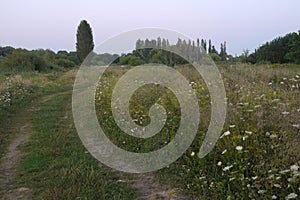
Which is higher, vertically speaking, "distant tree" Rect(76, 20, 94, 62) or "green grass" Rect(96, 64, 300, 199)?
"distant tree" Rect(76, 20, 94, 62)

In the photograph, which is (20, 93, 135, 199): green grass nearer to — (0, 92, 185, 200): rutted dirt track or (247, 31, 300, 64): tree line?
(0, 92, 185, 200): rutted dirt track

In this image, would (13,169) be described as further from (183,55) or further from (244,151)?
(183,55)

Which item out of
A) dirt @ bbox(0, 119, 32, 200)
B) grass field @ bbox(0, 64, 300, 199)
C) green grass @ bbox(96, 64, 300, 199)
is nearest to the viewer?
green grass @ bbox(96, 64, 300, 199)

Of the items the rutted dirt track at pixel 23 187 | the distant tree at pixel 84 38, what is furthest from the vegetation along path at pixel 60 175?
the distant tree at pixel 84 38

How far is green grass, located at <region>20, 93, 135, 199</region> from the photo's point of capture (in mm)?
3395

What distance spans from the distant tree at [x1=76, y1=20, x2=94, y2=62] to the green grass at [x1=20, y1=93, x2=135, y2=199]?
1607 inches

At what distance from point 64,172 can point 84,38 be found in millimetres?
44028

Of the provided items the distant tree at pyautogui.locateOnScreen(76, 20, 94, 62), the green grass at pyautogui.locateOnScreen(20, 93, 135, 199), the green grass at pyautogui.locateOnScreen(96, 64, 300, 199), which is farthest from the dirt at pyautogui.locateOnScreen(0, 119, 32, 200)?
the distant tree at pyautogui.locateOnScreen(76, 20, 94, 62)

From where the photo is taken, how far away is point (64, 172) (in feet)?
12.8

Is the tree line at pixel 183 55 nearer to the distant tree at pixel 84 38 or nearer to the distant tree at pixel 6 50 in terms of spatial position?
the distant tree at pixel 84 38

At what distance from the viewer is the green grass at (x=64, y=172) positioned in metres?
3.39

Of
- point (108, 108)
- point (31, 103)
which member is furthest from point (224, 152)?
point (31, 103)

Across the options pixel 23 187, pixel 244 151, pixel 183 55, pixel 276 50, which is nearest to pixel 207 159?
pixel 244 151

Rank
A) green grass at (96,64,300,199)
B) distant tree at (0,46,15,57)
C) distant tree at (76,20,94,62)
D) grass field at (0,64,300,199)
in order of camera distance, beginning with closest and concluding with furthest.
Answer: green grass at (96,64,300,199) < grass field at (0,64,300,199) < distant tree at (76,20,94,62) < distant tree at (0,46,15,57)
